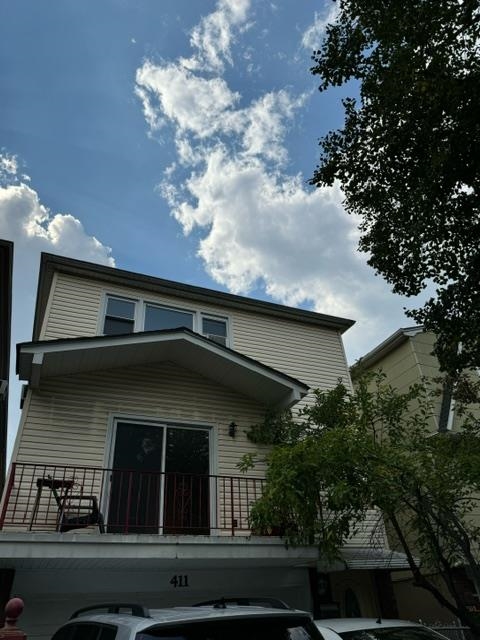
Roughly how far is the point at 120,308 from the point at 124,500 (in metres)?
4.38

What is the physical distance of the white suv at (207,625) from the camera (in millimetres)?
2432

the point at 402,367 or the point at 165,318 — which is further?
the point at 402,367

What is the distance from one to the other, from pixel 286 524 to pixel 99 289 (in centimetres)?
655

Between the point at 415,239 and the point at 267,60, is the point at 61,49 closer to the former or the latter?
the point at 267,60

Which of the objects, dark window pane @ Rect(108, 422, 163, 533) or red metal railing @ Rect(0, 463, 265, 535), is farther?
dark window pane @ Rect(108, 422, 163, 533)

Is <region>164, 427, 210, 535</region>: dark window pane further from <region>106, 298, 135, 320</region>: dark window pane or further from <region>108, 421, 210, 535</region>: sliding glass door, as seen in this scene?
<region>106, 298, 135, 320</region>: dark window pane

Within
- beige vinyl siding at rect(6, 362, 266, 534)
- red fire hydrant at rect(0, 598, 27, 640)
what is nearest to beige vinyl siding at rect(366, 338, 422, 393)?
beige vinyl siding at rect(6, 362, 266, 534)

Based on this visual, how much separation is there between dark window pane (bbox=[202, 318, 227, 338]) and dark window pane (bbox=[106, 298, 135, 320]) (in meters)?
1.86

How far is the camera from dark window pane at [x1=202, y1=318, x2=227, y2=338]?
435 inches

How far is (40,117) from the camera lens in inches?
464

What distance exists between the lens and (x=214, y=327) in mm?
11180

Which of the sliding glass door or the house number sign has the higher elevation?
the sliding glass door

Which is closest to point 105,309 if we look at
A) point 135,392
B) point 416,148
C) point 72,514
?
point 135,392

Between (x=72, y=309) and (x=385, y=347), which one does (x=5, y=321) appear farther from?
(x=385, y=347)
